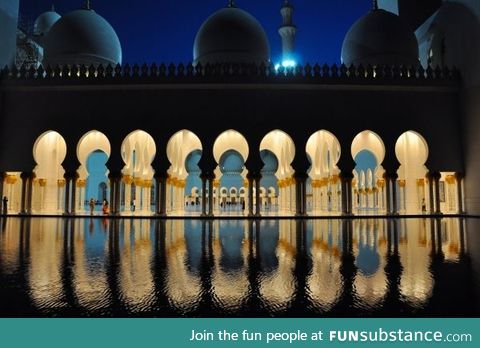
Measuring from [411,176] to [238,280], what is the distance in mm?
11085

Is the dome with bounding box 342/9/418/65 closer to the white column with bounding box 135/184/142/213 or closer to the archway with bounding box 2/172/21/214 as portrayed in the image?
the white column with bounding box 135/184/142/213

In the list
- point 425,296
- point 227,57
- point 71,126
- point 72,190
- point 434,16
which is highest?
point 434,16

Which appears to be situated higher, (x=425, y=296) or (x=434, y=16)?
(x=434, y=16)

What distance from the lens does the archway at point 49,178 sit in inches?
487

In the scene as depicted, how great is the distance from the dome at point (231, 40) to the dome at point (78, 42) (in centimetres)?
306

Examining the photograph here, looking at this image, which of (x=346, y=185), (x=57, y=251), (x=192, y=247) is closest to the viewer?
(x=57, y=251)

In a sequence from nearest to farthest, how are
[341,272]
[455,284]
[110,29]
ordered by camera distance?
1. [455,284]
2. [341,272]
3. [110,29]

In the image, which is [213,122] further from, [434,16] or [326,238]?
[434,16]

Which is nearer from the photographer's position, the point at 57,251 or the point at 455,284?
the point at 455,284

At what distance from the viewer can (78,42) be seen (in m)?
12.6

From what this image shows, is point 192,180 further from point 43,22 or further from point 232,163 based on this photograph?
point 43,22

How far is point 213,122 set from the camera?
10211 mm

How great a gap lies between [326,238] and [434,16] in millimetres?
10249
